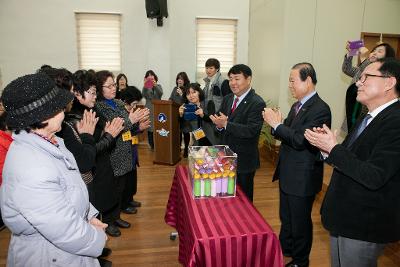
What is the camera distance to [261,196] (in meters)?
3.74

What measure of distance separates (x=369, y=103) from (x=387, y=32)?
158 inches

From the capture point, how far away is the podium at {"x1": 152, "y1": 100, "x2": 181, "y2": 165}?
452cm

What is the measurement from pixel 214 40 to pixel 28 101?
5.71 meters

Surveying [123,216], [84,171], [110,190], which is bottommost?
[123,216]

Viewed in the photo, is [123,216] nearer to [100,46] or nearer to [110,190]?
[110,190]

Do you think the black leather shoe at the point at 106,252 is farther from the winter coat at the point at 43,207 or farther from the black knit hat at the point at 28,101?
the black knit hat at the point at 28,101

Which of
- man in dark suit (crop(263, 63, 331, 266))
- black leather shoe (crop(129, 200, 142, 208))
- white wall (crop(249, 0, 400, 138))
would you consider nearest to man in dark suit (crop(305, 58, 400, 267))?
man in dark suit (crop(263, 63, 331, 266))

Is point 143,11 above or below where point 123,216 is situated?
above

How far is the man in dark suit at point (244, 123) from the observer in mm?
2457

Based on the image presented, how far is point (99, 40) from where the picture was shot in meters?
6.16

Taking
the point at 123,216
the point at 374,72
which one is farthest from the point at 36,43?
the point at 374,72

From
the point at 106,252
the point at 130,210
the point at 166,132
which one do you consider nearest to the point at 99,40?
the point at 166,132

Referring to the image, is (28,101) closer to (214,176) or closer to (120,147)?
(214,176)

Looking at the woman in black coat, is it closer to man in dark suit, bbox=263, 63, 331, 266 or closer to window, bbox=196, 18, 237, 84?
man in dark suit, bbox=263, 63, 331, 266
